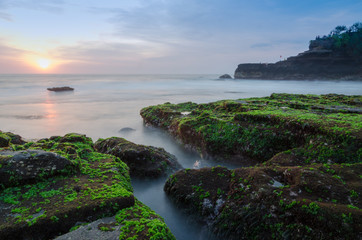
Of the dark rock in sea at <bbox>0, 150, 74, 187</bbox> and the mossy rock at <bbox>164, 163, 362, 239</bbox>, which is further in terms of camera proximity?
the dark rock in sea at <bbox>0, 150, 74, 187</bbox>

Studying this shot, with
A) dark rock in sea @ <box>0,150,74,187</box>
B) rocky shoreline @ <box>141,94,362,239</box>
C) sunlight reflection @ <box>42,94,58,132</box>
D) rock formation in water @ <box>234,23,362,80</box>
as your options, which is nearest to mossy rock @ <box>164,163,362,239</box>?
rocky shoreline @ <box>141,94,362,239</box>

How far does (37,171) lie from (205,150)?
6.08m

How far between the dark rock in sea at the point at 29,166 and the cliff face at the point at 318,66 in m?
93.2

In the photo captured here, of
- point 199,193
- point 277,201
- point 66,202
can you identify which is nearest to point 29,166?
point 66,202

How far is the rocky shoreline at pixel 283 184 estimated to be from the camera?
3.85 m

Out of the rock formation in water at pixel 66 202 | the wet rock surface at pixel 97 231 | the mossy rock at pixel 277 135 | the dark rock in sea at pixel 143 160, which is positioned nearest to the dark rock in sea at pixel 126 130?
the mossy rock at pixel 277 135

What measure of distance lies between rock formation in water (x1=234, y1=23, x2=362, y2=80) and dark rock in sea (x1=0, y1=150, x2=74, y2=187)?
93211 millimetres

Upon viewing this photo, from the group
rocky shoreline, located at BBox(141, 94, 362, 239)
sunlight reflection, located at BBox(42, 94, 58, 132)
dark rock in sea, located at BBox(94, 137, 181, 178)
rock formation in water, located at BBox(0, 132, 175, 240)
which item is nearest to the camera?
rock formation in water, located at BBox(0, 132, 175, 240)

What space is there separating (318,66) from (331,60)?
443 cm

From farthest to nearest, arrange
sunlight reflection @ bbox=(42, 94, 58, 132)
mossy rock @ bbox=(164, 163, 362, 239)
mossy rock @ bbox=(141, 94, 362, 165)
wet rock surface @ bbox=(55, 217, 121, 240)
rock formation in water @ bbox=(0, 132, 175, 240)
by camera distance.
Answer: sunlight reflection @ bbox=(42, 94, 58, 132), mossy rock @ bbox=(141, 94, 362, 165), mossy rock @ bbox=(164, 163, 362, 239), rock formation in water @ bbox=(0, 132, 175, 240), wet rock surface @ bbox=(55, 217, 121, 240)

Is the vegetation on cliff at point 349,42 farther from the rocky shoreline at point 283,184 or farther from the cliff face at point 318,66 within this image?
the rocky shoreline at point 283,184

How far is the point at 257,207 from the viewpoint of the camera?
14.2ft

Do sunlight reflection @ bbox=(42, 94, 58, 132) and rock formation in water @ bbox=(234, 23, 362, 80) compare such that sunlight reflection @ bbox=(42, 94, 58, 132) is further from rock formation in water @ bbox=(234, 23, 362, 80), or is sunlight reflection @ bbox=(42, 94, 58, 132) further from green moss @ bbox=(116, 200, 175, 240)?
rock formation in water @ bbox=(234, 23, 362, 80)

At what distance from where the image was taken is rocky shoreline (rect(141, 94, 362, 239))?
3848 millimetres
